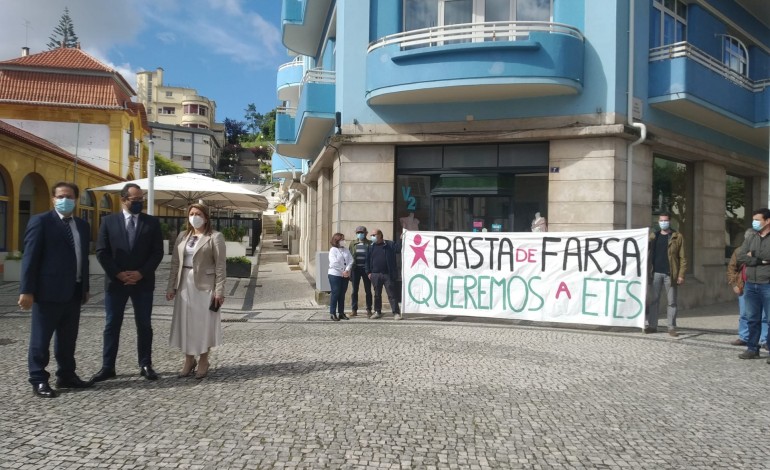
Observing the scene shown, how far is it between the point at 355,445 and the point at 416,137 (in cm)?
941

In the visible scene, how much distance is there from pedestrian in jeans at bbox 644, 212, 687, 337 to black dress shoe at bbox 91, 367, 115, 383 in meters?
8.35

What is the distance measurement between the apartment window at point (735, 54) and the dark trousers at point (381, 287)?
35.1ft

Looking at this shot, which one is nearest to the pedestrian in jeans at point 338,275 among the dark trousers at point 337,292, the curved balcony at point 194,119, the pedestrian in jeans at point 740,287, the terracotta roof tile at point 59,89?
the dark trousers at point 337,292

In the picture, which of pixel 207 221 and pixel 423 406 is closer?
pixel 423 406

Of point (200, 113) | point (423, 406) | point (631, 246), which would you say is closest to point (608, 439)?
point (423, 406)

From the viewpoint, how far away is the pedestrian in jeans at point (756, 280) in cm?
827

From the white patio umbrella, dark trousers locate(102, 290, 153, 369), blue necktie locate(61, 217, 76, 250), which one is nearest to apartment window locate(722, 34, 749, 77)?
the white patio umbrella

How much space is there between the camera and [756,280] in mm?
8344

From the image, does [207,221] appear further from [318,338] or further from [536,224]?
[536,224]

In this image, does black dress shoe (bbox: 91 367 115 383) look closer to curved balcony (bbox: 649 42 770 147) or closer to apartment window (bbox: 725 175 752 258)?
curved balcony (bbox: 649 42 770 147)

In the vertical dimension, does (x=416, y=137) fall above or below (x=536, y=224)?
above

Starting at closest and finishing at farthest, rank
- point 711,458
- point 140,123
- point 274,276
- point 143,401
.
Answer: point 711,458 → point 143,401 → point 274,276 → point 140,123

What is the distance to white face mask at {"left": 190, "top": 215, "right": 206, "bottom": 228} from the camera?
21.8 ft

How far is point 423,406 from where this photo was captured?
18.5ft
